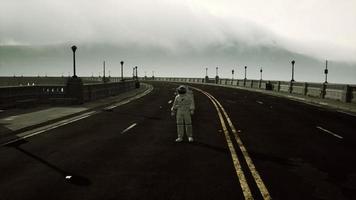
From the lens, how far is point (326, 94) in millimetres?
32625

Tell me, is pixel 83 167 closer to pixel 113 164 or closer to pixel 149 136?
pixel 113 164

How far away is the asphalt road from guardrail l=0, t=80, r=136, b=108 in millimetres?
7872

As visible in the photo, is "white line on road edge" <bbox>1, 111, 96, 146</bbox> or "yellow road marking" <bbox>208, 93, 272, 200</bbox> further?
"white line on road edge" <bbox>1, 111, 96, 146</bbox>

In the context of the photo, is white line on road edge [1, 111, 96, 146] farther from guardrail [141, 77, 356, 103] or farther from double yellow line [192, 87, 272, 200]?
guardrail [141, 77, 356, 103]

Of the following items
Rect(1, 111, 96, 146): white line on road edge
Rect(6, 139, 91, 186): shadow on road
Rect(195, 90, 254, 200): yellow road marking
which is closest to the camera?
Rect(195, 90, 254, 200): yellow road marking

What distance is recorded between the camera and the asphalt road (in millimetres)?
6531

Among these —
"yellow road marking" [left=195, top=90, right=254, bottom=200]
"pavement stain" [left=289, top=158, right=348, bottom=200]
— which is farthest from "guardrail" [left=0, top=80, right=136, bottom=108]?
"pavement stain" [left=289, top=158, right=348, bottom=200]

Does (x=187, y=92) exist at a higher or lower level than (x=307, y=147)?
higher

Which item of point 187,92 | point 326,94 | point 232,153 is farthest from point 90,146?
point 326,94

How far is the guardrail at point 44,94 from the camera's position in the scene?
20.7 m

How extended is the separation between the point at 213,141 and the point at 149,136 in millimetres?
2224

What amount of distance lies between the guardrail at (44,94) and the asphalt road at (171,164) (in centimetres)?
787

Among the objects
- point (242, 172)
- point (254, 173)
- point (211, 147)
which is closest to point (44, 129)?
point (211, 147)

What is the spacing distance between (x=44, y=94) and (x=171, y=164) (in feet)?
57.0
